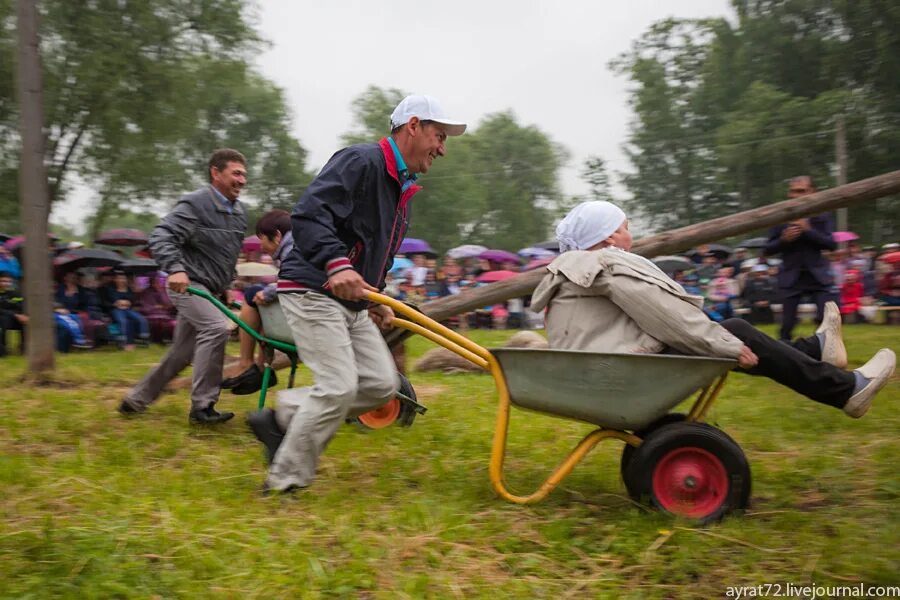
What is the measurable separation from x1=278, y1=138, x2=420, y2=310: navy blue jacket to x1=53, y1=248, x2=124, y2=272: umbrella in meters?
8.85

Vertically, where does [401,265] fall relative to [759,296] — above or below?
above

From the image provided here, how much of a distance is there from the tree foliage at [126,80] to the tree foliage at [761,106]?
23.2 metres

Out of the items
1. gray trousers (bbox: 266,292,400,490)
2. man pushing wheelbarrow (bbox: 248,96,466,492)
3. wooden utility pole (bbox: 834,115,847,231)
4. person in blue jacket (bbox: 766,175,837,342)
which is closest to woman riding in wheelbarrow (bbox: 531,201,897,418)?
man pushing wheelbarrow (bbox: 248,96,466,492)

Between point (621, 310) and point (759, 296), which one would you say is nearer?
point (621, 310)

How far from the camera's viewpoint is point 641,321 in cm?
351

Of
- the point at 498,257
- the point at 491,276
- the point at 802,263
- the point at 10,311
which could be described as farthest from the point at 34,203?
the point at 498,257

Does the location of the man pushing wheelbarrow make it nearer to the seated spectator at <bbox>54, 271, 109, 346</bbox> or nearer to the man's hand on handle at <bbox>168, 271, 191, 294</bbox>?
the man's hand on handle at <bbox>168, 271, 191, 294</bbox>

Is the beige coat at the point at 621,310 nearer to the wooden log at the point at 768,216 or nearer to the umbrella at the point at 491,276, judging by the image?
the wooden log at the point at 768,216

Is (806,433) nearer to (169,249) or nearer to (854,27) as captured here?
(169,249)

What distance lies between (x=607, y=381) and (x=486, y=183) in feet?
167

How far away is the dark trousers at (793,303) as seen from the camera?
6961 millimetres

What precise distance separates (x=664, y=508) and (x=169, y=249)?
3.39m

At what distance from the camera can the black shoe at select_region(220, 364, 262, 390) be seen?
5410 mm

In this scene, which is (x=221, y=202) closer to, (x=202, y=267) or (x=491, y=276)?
(x=202, y=267)
